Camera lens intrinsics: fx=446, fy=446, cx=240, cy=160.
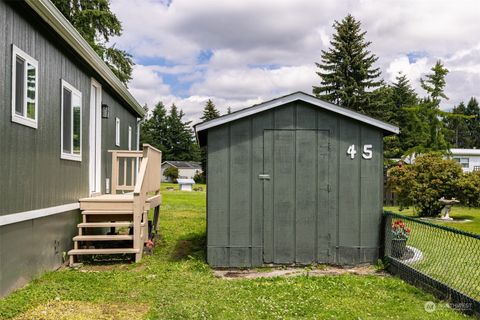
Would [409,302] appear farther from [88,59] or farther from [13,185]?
[88,59]

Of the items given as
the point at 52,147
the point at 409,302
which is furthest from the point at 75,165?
the point at 409,302

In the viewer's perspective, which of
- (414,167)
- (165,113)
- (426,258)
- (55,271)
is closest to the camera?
(426,258)

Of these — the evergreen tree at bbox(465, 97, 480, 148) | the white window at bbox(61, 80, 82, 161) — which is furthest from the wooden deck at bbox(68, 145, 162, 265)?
the evergreen tree at bbox(465, 97, 480, 148)

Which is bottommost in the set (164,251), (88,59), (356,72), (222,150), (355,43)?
(164,251)

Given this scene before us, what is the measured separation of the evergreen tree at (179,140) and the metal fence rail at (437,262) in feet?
188

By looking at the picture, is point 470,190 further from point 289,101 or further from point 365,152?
point 289,101

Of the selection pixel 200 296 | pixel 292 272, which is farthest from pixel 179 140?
pixel 200 296

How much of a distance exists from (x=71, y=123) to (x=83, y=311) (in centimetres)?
379

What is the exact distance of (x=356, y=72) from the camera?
99.9 feet

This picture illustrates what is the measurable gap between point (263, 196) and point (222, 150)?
0.91m

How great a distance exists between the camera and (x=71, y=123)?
730 cm

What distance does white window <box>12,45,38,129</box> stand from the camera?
5.08m

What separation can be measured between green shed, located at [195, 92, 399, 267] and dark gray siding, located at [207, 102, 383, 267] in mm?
15

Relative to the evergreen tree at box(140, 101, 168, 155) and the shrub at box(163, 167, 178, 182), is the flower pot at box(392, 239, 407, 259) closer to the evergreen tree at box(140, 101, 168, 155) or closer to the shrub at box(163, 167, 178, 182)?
the shrub at box(163, 167, 178, 182)
